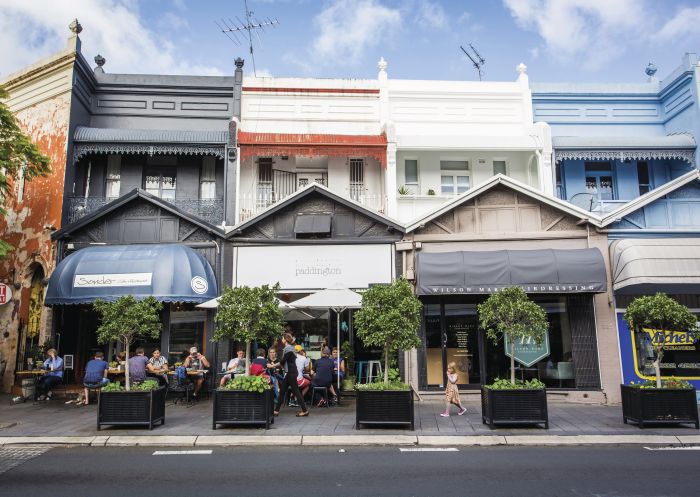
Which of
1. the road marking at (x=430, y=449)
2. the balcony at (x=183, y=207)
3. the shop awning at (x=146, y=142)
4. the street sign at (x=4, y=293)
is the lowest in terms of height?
the road marking at (x=430, y=449)

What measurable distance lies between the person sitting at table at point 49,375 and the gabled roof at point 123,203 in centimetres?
356

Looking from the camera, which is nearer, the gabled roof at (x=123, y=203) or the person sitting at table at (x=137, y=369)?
the person sitting at table at (x=137, y=369)

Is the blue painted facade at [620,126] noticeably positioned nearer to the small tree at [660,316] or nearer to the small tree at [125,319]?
the small tree at [660,316]

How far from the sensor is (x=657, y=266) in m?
13.0

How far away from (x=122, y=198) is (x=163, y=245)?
1.99 m

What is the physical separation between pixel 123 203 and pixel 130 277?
2.76 metres

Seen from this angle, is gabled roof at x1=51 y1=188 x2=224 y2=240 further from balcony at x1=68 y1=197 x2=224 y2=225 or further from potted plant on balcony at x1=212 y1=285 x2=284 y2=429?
potted plant on balcony at x1=212 y1=285 x2=284 y2=429

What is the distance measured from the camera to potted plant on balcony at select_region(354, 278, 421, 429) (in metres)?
9.87

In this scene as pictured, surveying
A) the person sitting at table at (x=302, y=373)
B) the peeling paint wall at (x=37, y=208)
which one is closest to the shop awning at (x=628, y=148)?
the person sitting at table at (x=302, y=373)

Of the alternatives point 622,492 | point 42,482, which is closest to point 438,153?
point 622,492

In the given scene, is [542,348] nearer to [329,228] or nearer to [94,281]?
[329,228]

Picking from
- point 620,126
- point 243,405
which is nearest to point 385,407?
point 243,405

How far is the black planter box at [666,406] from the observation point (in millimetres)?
9805

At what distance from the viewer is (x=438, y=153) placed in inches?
701
